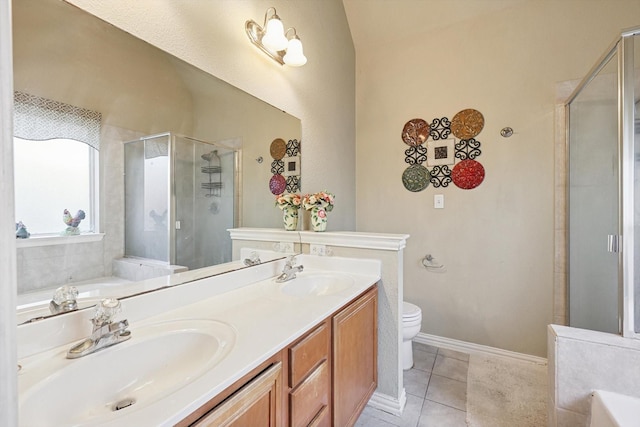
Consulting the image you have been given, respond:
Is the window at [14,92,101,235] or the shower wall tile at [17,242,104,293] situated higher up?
the window at [14,92,101,235]

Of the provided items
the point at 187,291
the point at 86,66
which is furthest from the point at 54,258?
the point at 86,66

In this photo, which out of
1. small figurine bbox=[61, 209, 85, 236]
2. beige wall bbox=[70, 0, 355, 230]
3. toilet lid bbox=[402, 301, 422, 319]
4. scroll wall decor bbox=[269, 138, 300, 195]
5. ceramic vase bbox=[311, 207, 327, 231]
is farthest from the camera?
toilet lid bbox=[402, 301, 422, 319]

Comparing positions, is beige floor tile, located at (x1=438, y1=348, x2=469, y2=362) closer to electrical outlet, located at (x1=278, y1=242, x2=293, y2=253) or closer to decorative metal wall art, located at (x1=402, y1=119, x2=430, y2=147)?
electrical outlet, located at (x1=278, y1=242, x2=293, y2=253)

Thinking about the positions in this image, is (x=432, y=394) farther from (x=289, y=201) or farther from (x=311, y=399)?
(x=289, y=201)

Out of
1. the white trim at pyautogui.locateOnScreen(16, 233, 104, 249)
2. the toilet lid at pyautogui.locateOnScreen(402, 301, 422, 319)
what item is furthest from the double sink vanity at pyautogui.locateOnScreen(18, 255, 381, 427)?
the toilet lid at pyautogui.locateOnScreen(402, 301, 422, 319)

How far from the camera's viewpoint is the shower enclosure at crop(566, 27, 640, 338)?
4.21ft

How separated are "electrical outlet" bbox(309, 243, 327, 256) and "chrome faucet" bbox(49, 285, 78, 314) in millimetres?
1242

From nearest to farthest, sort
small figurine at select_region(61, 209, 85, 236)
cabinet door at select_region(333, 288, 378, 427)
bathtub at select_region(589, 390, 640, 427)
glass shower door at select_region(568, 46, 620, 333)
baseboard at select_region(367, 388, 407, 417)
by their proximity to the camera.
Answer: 1. small figurine at select_region(61, 209, 85, 236)
2. bathtub at select_region(589, 390, 640, 427)
3. cabinet door at select_region(333, 288, 378, 427)
4. glass shower door at select_region(568, 46, 620, 333)
5. baseboard at select_region(367, 388, 407, 417)

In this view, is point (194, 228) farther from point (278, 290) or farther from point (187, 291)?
point (278, 290)


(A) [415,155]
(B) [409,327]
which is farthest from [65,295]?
(A) [415,155]

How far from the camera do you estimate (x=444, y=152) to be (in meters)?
2.42

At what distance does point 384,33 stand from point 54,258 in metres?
2.84

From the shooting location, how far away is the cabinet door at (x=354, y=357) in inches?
50.2

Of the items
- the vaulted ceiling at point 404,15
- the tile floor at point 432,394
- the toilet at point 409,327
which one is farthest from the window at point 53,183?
the vaulted ceiling at point 404,15
